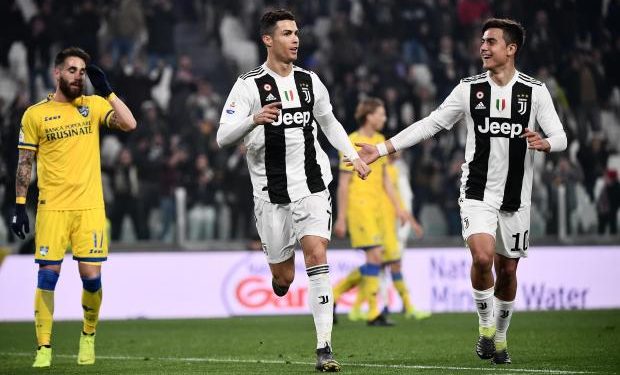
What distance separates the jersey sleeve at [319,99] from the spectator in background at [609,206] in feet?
33.0

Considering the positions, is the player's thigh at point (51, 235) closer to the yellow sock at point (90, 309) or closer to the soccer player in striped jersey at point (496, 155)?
the yellow sock at point (90, 309)

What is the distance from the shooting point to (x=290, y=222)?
329 inches

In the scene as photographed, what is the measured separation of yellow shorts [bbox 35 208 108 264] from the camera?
8758mm

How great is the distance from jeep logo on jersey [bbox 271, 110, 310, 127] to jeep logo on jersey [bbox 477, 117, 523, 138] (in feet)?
4.22

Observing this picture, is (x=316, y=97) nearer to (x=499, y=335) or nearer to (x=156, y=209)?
(x=499, y=335)

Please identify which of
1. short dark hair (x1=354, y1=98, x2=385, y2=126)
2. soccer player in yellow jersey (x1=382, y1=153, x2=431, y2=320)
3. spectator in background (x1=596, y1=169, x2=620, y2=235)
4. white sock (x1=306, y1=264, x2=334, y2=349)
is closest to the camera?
white sock (x1=306, y1=264, x2=334, y2=349)

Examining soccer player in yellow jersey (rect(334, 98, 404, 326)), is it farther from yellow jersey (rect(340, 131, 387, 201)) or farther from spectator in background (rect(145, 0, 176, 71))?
spectator in background (rect(145, 0, 176, 71))

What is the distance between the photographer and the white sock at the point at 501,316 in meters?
8.32

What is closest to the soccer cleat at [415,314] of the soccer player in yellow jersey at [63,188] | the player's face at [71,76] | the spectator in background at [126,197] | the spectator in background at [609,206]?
the spectator in background at [609,206]

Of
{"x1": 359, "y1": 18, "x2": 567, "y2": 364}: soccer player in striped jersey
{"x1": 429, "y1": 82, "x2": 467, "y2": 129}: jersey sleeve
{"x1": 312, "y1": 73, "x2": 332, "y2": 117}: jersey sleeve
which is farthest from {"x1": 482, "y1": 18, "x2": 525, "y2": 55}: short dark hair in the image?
{"x1": 312, "y1": 73, "x2": 332, "y2": 117}: jersey sleeve

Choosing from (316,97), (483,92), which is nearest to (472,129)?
(483,92)

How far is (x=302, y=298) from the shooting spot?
1645 cm

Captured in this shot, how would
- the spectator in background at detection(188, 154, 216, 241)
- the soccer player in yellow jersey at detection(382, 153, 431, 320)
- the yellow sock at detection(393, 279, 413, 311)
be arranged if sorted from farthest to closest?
the spectator in background at detection(188, 154, 216, 241), the yellow sock at detection(393, 279, 413, 311), the soccer player in yellow jersey at detection(382, 153, 431, 320)

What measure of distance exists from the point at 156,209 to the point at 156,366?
865cm
